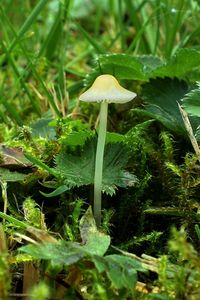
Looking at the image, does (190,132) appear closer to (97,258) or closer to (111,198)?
(111,198)

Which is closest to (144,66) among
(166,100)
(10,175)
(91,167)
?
(166,100)

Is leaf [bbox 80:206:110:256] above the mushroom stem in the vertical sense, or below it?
below

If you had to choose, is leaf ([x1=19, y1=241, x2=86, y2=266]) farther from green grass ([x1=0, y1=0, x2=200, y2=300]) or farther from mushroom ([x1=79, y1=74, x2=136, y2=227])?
mushroom ([x1=79, y1=74, x2=136, y2=227])

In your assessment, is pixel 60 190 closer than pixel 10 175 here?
Yes

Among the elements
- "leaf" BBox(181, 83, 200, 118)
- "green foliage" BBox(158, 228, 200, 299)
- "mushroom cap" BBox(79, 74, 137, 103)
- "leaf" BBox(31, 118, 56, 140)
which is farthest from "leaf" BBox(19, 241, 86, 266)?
"leaf" BBox(31, 118, 56, 140)

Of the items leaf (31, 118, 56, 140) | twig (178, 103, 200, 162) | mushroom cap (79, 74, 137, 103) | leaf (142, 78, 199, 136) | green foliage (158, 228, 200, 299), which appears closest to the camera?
green foliage (158, 228, 200, 299)

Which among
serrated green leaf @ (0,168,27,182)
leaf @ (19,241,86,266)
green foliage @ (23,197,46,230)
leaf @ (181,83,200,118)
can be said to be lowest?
green foliage @ (23,197,46,230)
